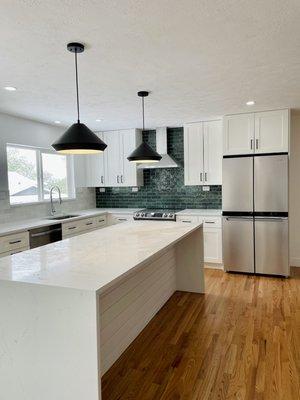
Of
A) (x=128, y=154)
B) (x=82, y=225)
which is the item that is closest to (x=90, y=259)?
(x=82, y=225)

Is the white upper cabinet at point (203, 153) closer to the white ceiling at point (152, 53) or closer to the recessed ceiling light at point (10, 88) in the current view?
the white ceiling at point (152, 53)

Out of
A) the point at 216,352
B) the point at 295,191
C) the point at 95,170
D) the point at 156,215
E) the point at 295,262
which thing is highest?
the point at 95,170

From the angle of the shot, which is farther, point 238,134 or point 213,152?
point 213,152

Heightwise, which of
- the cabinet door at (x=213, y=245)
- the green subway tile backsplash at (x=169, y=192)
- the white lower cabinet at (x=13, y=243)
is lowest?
the cabinet door at (x=213, y=245)

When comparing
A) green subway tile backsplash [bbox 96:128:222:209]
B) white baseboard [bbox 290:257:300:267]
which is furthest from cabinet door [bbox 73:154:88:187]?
white baseboard [bbox 290:257:300:267]

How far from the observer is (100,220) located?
5305 millimetres

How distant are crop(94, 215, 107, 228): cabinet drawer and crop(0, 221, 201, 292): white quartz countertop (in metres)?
2.06

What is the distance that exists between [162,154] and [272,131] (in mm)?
1877

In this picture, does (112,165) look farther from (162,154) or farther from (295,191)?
(295,191)

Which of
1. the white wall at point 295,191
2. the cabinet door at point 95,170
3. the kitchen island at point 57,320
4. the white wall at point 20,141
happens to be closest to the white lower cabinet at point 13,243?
the white wall at point 20,141

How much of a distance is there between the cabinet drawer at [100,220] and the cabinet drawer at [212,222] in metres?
1.82

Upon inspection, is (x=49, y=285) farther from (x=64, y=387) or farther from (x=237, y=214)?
(x=237, y=214)

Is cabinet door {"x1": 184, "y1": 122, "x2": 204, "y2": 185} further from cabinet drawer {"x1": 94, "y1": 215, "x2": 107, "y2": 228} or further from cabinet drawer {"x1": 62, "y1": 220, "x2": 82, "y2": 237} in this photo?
cabinet drawer {"x1": 62, "y1": 220, "x2": 82, "y2": 237}

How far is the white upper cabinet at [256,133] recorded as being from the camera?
4211mm
